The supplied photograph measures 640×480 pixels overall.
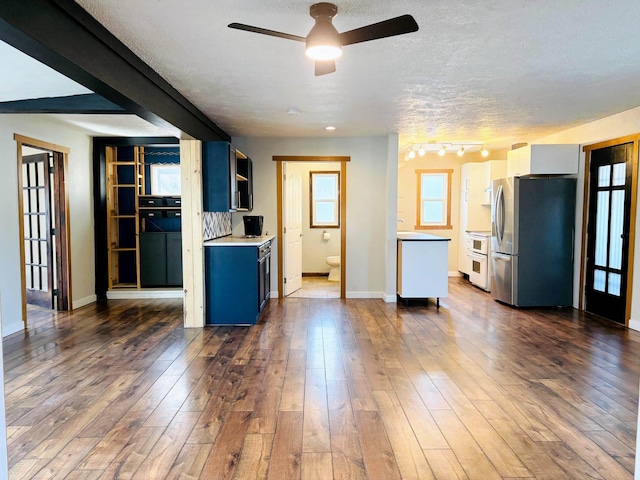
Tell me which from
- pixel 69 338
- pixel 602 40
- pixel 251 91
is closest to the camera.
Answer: pixel 602 40

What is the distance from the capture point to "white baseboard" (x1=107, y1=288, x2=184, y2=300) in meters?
6.14

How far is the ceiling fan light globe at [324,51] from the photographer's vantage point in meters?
2.11

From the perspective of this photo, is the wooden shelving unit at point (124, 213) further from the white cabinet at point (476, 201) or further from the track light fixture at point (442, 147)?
the white cabinet at point (476, 201)

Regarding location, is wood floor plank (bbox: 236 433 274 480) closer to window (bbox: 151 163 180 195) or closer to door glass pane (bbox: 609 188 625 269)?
door glass pane (bbox: 609 188 625 269)

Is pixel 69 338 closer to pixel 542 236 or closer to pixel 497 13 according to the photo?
pixel 497 13

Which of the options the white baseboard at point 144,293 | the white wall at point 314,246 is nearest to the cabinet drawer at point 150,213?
the white baseboard at point 144,293

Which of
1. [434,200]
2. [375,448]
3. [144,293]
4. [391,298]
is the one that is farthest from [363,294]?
[375,448]

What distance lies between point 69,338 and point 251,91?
10.2ft

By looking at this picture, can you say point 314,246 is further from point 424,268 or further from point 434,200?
point 424,268

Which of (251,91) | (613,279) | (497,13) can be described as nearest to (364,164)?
(251,91)

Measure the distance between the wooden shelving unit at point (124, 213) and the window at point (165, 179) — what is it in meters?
0.18

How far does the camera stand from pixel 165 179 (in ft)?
21.2

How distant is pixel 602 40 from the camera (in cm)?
255

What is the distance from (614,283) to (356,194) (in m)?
3.45
